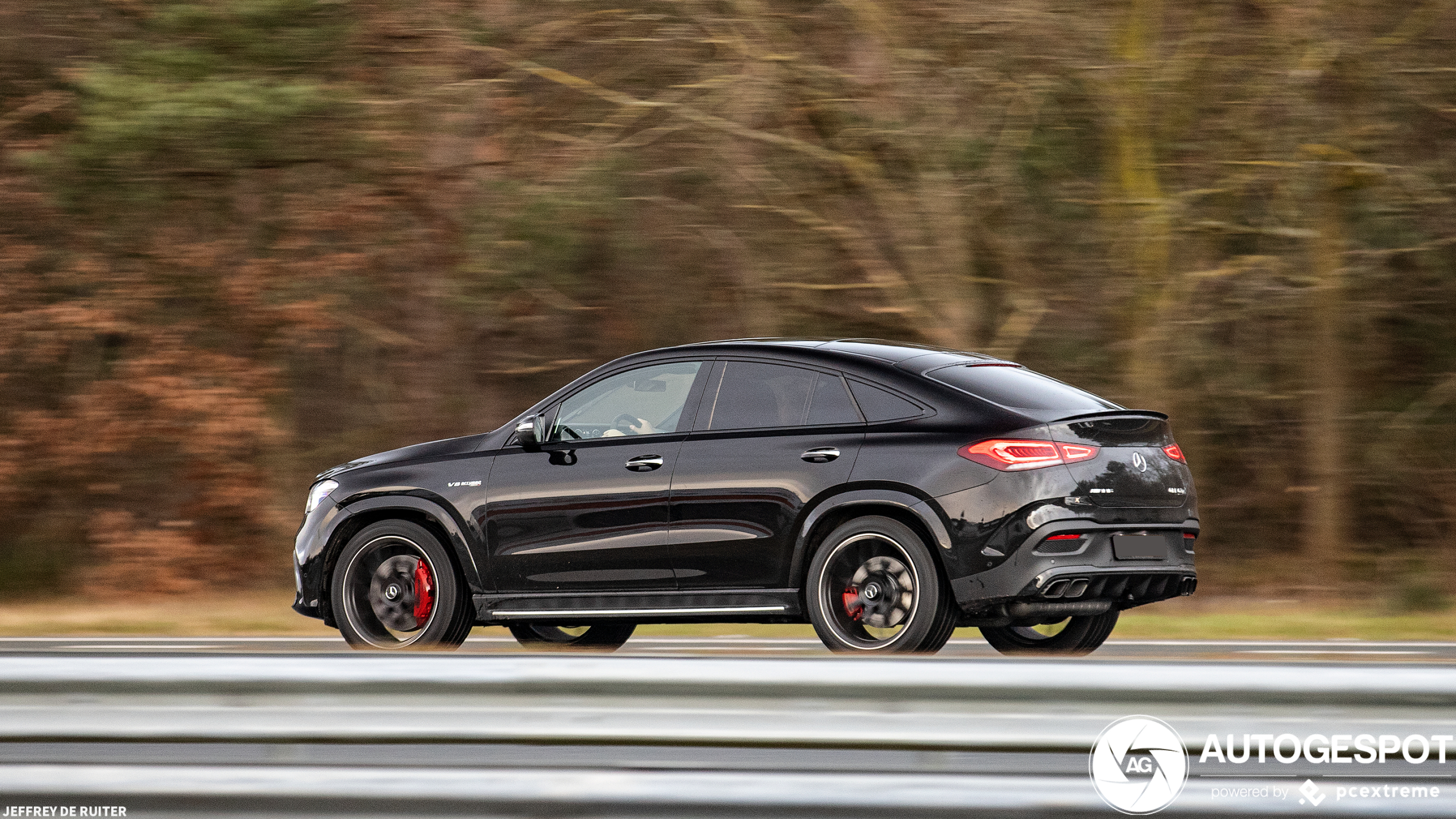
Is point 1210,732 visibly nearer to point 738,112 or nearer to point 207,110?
point 738,112

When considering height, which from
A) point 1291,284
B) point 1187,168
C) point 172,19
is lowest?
point 1291,284

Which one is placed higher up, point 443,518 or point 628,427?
point 628,427

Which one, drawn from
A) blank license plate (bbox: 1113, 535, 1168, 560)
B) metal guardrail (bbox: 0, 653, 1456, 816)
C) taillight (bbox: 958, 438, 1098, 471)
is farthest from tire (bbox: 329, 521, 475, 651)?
metal guardrail (bbox: 0, 653, 1456, 816)

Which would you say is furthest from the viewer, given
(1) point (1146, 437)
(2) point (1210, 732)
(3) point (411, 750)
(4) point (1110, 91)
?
(4) point (1110, 91)

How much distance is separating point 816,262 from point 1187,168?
11.8 ft

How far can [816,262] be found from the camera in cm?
1667

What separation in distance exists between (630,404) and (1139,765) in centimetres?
451

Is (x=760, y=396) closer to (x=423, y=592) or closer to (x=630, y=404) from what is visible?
(x=630, y=404)

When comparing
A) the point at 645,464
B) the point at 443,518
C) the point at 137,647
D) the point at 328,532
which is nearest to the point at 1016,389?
the point at 645,464

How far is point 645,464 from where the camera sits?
8.23m

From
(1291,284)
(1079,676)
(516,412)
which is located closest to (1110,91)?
(1291,284)

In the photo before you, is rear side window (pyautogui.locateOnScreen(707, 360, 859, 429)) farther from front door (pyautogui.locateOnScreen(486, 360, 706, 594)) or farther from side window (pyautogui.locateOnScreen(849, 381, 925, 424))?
front door (pyautogui.locateOnScreen(486, 360, 706, 594))

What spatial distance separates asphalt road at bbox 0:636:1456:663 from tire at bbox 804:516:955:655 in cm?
69

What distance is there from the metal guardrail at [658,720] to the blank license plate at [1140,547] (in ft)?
9.04
